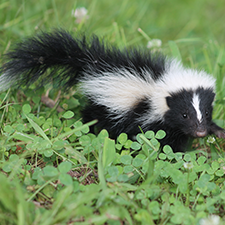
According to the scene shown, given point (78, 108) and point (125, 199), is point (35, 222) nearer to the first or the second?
point (125, 199)

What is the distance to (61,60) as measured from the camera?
3791 millimetres

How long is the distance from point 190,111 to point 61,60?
1.81 m

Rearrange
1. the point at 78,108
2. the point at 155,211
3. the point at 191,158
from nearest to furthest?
the point at 155,211 → the point at 191,158 → the point at 78,108

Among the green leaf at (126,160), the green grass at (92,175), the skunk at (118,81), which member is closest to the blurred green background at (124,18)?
the skunk at (118,81)

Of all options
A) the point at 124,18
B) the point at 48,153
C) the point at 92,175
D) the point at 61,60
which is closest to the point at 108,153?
the point at 92,175

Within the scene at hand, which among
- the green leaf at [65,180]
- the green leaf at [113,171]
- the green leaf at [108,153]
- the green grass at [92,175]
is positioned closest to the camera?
the green grass at [92,175]

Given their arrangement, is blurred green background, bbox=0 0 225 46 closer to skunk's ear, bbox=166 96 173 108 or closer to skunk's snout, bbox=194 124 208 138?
skunk's ear, bbox=166 96 173 108

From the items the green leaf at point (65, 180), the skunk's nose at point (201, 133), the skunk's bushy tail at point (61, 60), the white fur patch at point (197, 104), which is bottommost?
the skunk's nose at point (201, 133)

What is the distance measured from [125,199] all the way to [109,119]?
1599 millimetres

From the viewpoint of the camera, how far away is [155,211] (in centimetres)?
247

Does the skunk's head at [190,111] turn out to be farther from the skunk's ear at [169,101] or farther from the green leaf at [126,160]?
the green leaf at [126,160]

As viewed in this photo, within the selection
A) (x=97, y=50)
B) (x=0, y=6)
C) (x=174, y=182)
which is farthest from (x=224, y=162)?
(x=0, y=6)

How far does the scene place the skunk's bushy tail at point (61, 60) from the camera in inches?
146

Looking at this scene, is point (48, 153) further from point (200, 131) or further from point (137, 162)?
point (200, 131)
